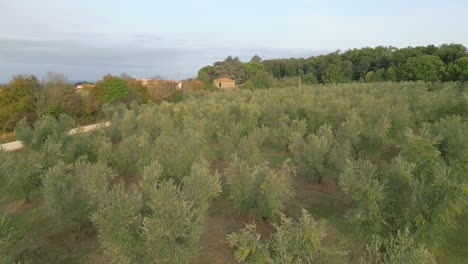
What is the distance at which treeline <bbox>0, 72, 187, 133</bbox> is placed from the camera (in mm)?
38594

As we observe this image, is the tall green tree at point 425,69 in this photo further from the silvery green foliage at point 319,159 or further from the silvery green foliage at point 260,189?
the silvery green foliage at point 260,189

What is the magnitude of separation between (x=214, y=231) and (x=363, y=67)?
92479mm

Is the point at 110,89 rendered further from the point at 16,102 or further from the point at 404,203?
the point at 404,203

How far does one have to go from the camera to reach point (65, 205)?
13930 mm

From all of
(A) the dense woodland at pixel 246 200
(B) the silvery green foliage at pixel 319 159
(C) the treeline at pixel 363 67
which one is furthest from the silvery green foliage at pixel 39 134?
(C) the treeline at pixel 363 67

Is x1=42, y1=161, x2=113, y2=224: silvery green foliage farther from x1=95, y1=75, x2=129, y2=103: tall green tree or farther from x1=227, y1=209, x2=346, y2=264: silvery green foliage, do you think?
x1=95, y1=75, x2=129, y2=103: tall green tree

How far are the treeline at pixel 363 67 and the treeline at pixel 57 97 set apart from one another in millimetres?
38695

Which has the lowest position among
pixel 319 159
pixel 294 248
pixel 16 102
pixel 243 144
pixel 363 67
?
pixel 319 159

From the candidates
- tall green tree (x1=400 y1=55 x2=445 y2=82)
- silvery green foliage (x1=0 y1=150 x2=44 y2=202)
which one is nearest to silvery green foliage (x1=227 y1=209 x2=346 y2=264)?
silvery green foliage (x1=0 y1=150 x2=44 y2=202)

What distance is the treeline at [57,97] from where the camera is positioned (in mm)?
38594

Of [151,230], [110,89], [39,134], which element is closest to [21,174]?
[39,134]

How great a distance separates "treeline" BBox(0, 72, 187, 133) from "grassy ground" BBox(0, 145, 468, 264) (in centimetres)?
2312

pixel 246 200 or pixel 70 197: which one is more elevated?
pixel 70 197

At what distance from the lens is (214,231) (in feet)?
47.8
